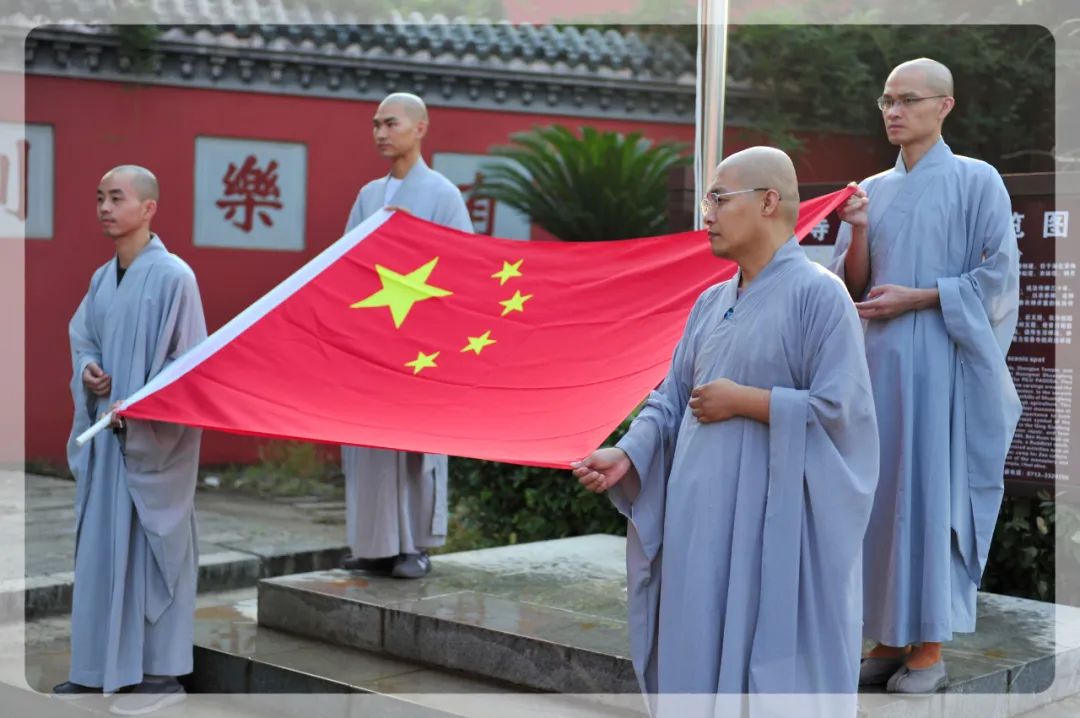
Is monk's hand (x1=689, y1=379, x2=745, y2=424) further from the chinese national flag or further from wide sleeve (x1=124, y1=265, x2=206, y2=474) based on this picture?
wide sleeve (x1=124, y1=265, x2=206, y2=474)

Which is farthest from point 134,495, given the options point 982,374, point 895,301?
point 982,374

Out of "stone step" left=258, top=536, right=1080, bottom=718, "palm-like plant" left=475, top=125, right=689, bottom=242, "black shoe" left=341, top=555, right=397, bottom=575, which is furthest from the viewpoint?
"palm-like plant" left=475, top=125, right=689, bottom=242

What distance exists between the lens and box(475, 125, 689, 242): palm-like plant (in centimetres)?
1133

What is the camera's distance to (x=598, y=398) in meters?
4.16

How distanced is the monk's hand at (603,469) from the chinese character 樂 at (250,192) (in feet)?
27.6

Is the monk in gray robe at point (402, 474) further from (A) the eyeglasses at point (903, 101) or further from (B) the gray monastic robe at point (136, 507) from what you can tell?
(A) the eyeglasses at point (903, 101)

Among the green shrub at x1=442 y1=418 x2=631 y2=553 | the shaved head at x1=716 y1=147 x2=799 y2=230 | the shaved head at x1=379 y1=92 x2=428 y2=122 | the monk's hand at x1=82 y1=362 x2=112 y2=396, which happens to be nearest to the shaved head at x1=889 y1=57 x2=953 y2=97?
the shaved head at x1=716 y1=147 x2=799 y2=230

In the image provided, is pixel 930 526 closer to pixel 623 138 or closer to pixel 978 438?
pixel 978 438

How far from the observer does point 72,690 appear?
490 cm

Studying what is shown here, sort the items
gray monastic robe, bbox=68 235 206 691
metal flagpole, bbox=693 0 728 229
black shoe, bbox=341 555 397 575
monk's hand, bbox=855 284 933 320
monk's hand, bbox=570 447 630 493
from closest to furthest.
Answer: monk's hand, bbox=570 447 630 493
monk's hand, bbox=855 284 933 320
gray monastic robe, bbox=68 235 206 691
metal flagpole, bbox=693 0 728 229
black shoe, bbox=341 555 397 575

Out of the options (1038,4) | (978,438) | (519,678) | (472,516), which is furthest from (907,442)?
(1038,4)

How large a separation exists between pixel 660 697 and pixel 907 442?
1.31 meters

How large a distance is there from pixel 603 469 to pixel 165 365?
225 cm

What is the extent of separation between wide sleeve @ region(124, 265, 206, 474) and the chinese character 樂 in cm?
636
